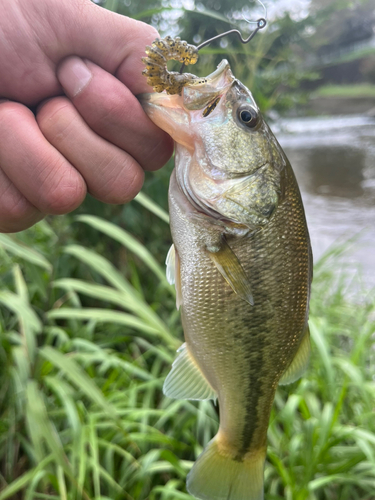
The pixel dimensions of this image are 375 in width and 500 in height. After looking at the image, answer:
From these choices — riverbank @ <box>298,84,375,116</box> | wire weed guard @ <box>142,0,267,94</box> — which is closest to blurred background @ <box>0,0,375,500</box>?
wire weed guard @ <box>142,0,267,94</box>

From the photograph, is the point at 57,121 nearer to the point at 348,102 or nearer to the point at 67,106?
the point at 67,106

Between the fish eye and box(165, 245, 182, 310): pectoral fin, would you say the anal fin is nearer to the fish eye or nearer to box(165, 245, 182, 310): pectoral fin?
box(165, 245, 182, 310): pectoral fin

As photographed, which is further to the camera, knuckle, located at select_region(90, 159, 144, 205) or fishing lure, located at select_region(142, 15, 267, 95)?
knuckle, located at select_region(90, 159, 144, 205)

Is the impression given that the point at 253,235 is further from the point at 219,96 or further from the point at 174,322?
the point at 174,322

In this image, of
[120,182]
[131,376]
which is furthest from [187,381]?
[131,376]

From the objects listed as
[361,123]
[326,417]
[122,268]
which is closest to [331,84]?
[361,123]

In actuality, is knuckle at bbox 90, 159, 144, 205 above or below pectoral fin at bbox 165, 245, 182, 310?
above
